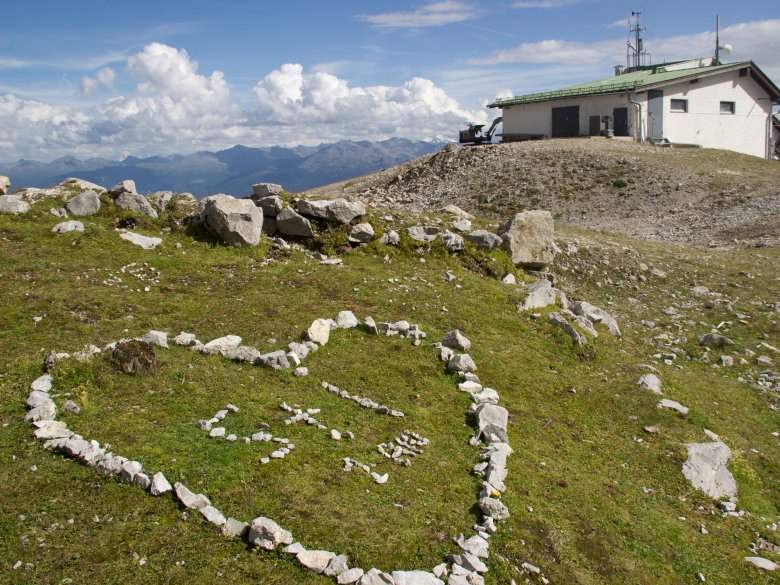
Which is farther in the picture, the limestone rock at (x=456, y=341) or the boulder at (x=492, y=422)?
the limestone rock at (x=456, y=341)

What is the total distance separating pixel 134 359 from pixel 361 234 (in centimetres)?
1113

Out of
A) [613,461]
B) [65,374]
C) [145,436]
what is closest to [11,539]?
[145,436]

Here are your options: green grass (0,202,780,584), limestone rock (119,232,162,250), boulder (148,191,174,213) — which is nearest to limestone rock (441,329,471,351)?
green grass (0,202,780,584)

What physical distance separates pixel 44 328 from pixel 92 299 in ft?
5.57

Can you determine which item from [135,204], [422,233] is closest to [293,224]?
[422,233]

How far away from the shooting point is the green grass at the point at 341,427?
24.0 feet

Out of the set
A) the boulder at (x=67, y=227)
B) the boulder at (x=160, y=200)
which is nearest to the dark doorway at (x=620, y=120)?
the boulder at (x=160, y=200)

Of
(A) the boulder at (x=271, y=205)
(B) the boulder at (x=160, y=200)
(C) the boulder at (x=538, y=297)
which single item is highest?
(B) the boulder at (x=160, y=200)

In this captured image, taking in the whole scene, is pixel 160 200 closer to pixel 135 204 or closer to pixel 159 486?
pixel 135 204

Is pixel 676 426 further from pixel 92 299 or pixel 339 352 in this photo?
pixel 92 299

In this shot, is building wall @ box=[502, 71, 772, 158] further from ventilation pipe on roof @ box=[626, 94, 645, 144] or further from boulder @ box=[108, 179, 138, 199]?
boulder @ box=[108, 179, 138, 199]

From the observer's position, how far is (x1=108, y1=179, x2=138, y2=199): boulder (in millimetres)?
20370

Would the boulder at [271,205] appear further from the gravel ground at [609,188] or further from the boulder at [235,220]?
the gravel ground at [609,188]

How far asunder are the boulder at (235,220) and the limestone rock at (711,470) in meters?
13.9
